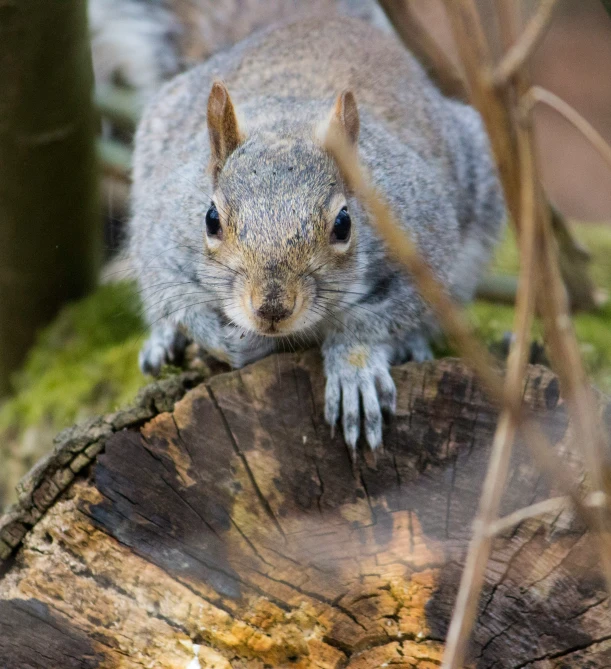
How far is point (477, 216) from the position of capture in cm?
221

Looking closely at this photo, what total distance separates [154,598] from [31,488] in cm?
26

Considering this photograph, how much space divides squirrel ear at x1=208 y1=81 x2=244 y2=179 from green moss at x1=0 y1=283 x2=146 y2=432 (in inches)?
30.2

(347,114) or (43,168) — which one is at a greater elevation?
(43,168)

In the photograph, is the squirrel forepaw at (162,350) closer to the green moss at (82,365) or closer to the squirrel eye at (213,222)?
the green moss at (82,365)

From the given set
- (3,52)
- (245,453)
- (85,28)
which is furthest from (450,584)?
(85,28)

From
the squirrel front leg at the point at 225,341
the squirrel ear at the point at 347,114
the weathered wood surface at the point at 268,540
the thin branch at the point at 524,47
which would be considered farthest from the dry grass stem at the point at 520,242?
the squirrel front leg at the point at 225,341

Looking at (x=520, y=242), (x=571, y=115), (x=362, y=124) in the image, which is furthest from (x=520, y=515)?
(x=362, y=124)

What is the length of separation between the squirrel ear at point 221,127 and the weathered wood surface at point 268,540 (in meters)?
0.43

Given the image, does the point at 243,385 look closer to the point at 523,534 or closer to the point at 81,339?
the point at 523,534

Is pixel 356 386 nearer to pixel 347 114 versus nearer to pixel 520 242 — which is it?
pixel 347 114

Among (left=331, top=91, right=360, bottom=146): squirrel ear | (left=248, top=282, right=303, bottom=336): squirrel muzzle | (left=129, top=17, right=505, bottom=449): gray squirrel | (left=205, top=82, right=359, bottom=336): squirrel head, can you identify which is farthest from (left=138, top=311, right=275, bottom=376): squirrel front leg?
(left=331, top=91, right=360, bottom=146): squirrel ear

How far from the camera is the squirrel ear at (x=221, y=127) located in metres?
1.50

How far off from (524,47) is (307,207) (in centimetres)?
72

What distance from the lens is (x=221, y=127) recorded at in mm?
1538
